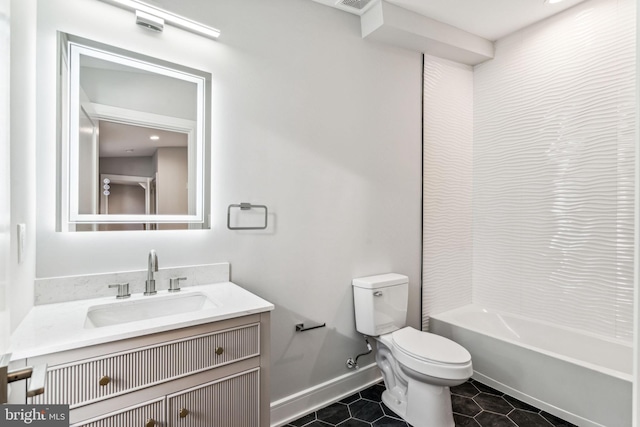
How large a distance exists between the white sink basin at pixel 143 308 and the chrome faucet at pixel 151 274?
0.06 meters

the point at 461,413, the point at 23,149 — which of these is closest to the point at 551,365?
the point at 461,413

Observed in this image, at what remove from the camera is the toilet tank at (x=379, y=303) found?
2201 mm

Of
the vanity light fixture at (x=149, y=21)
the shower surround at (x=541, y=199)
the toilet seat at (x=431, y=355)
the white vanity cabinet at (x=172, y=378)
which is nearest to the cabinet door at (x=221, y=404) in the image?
the white vanity cabinet at (x=172, y=378)

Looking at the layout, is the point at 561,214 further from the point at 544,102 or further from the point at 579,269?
the point at 544,102

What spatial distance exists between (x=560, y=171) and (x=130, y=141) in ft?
9.49

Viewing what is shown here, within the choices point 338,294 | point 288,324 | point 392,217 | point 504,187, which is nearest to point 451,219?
point 504,187

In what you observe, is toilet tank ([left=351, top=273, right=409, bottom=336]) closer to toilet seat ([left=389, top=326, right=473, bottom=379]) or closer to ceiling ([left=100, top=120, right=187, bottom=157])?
toilet seat ([left=389, top=326, right=473, bottom=379])

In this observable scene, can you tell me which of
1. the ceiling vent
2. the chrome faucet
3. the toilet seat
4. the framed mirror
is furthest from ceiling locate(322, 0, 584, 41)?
the toilet seat

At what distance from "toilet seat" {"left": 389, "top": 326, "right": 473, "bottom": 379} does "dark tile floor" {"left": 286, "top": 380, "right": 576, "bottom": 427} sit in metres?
0.39

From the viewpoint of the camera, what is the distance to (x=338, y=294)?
2.24 metres

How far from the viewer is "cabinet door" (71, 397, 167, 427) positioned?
1049mm

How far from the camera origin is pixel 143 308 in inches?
57.9

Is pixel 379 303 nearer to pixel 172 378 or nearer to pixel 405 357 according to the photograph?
pixel 405 357

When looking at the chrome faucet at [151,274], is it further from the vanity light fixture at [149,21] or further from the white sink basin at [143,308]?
the vanity light fixture at [149,21]
